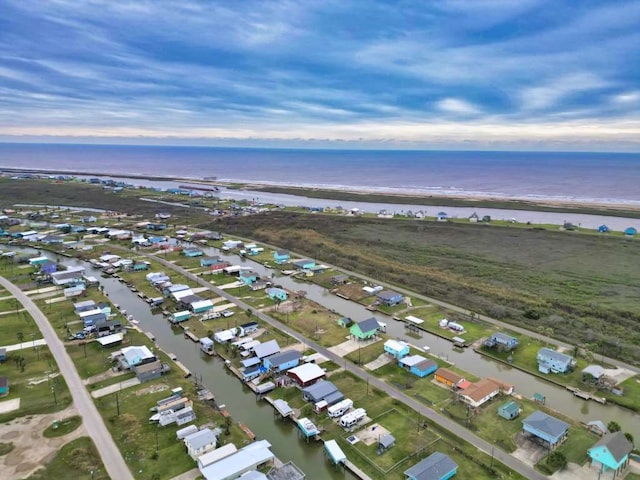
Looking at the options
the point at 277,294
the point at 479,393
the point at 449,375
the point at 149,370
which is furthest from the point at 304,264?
the point at 479,393

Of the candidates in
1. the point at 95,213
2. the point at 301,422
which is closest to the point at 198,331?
the point at 301,422

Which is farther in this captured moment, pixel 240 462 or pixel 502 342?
pixel 502 342

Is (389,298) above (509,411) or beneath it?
above

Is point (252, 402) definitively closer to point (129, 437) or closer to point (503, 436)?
point (129, 437)

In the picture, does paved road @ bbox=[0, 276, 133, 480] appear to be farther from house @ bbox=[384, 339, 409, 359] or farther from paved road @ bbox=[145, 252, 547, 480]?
house @ bbox=[384, 339, 409, 359]

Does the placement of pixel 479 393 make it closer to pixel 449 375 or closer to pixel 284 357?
pixel 449 375

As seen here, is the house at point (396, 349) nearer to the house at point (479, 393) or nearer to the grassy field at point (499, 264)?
the house at point (479, 393)

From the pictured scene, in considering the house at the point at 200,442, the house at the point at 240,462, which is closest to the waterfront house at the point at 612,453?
the house at the point at 240,462
